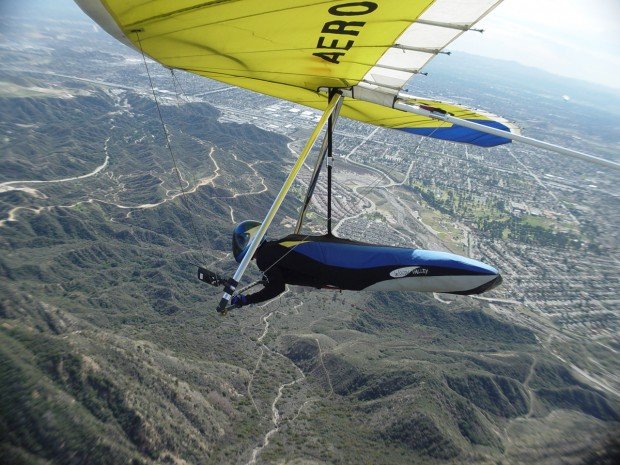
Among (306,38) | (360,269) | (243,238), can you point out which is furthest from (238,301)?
(306,38)

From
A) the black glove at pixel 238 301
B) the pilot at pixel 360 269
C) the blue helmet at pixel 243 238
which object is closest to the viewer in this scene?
the black glove at pixel 238 301

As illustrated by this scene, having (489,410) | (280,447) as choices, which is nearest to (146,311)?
(280,447)

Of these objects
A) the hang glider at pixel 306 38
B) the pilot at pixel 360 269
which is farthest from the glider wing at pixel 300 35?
the pilot at pixel 360 269

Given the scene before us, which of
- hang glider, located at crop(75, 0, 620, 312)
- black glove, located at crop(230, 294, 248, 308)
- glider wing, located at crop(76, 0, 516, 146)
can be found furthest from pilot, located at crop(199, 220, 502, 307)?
glider wing, located at crop(76, 0, 516, 146)

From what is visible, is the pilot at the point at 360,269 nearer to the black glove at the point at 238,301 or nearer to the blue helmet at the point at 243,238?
the blue helmet at the point at 243,238

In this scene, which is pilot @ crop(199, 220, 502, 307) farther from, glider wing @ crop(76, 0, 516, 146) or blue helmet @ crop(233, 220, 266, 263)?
glider wing @ crop(76, 0, 516, 146)

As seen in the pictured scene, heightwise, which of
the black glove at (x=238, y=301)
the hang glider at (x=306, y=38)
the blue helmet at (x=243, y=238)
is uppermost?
the hang glider at (x=306, y=38)

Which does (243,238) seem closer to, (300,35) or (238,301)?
(238,301)
